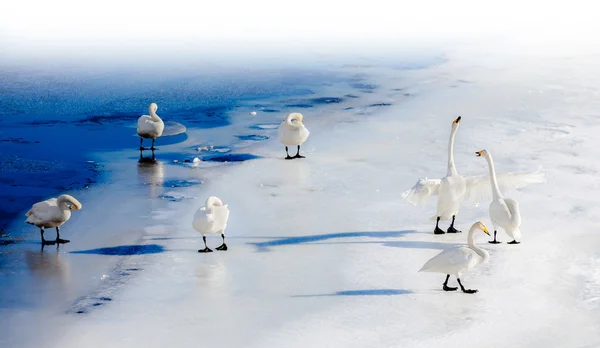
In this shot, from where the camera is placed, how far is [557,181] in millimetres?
10984

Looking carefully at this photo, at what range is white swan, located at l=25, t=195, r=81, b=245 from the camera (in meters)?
8.72

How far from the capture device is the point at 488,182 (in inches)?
362

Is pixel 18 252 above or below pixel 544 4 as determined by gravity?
below

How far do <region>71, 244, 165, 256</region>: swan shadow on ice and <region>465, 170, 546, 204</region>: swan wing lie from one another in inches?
146

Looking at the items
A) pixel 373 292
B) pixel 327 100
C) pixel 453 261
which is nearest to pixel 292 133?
pixel 373 292

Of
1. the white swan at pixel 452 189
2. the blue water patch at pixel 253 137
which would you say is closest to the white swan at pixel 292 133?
the blue water patch at pixel 253 137

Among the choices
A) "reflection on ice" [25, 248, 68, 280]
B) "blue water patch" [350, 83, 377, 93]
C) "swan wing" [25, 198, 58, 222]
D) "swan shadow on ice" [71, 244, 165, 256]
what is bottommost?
"reflection on ice" [25, 248, 68, 280]

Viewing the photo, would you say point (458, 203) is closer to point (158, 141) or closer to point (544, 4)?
point (158, 141)

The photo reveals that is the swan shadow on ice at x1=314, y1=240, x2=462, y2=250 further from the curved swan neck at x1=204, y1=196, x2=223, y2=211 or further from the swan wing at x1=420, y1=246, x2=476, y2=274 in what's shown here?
the curved swan neck at x1=204, y1=196, x2=223, y2=211

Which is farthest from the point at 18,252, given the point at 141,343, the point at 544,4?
the point at 544,4

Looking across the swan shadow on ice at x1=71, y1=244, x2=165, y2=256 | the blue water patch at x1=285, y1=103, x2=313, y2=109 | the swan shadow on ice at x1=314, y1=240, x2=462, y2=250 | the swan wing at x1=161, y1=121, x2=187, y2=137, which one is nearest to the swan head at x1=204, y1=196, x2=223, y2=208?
the swan shadow on ice at x1=71, y1=244, x2=165, y2=256

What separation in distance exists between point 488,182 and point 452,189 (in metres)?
0.71

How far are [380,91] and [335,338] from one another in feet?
48.8

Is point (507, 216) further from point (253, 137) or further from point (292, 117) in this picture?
point (253, 137)
